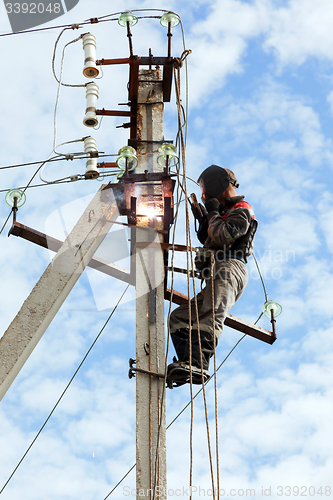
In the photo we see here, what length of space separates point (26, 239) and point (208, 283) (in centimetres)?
192

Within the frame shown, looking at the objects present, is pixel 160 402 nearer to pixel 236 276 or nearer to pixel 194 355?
pixel 194 355

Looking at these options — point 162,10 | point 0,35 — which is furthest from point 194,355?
point 0,35

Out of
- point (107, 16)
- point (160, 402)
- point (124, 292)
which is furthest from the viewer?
point (107, 16)

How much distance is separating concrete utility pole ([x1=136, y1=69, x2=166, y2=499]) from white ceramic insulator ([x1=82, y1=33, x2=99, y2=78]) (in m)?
0.63

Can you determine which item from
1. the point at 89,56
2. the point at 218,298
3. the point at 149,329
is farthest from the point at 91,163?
the point at 149,329

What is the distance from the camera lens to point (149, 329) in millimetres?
5457

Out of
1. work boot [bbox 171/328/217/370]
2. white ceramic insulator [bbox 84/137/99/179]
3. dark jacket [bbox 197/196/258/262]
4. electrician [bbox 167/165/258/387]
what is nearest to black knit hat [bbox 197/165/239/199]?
electrician [bbox 167/165/258/387]

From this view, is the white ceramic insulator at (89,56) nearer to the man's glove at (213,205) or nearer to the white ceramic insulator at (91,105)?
the white ceramic insulator at (91,105)

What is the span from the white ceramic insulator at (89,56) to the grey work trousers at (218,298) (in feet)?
8.40

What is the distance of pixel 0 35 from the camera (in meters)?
8.88

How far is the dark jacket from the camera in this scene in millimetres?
6215

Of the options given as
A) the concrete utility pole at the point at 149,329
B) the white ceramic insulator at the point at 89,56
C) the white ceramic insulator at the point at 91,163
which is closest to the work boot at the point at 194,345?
the concrete utility pole at the point at 149,329

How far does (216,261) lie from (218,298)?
0.45m

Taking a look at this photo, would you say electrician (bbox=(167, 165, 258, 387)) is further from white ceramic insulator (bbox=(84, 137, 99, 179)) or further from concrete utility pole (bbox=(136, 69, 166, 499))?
white ceramic insulator (bbox=(84, 137, 99, 179))
